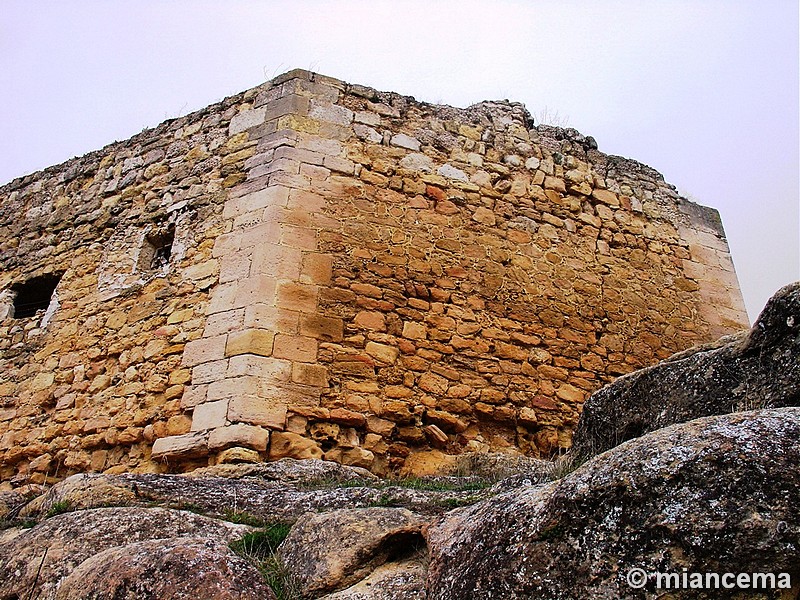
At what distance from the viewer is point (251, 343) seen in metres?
5.59

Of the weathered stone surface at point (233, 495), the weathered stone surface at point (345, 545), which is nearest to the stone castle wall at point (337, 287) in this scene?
the weathered stone surface at point (233, 495)

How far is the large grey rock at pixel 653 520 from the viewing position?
195 centimetres

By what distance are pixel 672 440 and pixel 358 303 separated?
410 centimetres

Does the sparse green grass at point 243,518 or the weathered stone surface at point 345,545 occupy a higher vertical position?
the sparse green grass at point 243,518

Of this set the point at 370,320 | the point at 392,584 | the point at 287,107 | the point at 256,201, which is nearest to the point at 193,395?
the point at 370,320

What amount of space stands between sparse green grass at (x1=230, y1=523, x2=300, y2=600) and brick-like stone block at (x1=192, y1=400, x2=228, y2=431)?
193 centimetres

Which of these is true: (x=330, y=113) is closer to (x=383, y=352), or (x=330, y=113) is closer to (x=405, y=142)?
(x=405, y=142)

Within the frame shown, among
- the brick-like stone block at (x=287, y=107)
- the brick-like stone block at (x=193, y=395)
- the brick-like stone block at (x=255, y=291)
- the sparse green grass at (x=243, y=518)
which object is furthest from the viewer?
the brick-like stone block at (x=287, y=107)

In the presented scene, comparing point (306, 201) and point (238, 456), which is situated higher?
point (306, 201)

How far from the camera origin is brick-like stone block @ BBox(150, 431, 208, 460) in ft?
17.6

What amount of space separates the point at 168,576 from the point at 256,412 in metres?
2.73

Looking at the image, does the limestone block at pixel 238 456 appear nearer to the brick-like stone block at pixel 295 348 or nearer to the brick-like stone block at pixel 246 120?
the brick-like stone block at pixel 295 348

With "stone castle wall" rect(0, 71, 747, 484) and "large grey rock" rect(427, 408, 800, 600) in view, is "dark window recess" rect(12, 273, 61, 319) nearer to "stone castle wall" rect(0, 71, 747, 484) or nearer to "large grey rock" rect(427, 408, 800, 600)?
"stone castle wall" rect(0, 71, 747, 484)

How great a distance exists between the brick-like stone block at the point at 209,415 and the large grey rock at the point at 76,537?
72.5 inches
